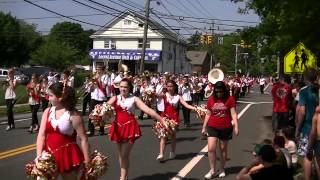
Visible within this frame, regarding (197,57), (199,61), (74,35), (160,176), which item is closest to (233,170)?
(160,176)

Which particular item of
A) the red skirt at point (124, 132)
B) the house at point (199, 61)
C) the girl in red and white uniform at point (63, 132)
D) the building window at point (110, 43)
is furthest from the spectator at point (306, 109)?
the house at point (199, 61)

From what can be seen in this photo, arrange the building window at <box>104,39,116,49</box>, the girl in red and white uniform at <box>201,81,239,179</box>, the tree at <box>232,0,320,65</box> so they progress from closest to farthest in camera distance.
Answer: the tree at <box>232,0,320,65</box>
the girl in red and white uniform at <box>201,81,239,179</box>
the building window at <box>104,39,116,49</box>

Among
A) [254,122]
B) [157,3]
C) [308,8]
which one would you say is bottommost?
[254,122]

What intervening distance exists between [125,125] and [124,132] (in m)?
0.14

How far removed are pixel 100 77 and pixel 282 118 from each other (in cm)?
520

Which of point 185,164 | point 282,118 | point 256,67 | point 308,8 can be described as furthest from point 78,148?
point 256,67

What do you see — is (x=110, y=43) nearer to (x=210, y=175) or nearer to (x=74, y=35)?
(x=74, y=35)

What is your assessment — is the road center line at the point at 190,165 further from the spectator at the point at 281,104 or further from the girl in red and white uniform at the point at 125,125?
the spectator at the point at 281,104

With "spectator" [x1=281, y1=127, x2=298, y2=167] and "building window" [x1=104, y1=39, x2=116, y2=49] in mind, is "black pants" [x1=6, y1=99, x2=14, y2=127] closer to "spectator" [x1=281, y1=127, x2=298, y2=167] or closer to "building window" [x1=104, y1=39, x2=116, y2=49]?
"spectator" [x1=281, y1=127, x2=298, y2=167]

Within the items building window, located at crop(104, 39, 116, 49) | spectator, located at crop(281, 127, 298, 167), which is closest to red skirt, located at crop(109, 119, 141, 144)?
spectator, located at crop(281, 127, 298, 167)

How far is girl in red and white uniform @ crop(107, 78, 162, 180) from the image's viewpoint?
888 cm

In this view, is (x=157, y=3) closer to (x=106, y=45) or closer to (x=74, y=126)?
(x=106, y=45)

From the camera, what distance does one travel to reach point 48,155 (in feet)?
20.0

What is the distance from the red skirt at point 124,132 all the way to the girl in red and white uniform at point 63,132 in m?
2.63
